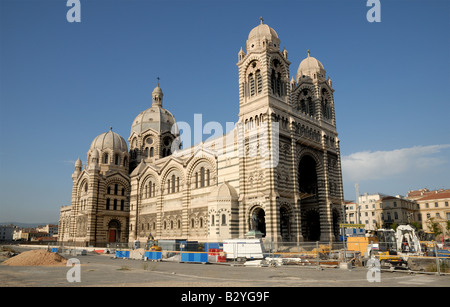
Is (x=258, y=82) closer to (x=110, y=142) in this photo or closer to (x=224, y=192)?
(x=224, y=192)

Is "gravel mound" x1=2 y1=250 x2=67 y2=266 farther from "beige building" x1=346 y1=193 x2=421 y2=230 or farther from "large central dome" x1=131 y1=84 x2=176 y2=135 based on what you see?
"beige building" x1=346 y1=193 x2=421 y2=230

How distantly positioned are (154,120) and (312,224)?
116 ft

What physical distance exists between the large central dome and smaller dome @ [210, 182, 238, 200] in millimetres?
27887

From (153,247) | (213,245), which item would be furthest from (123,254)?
(213,245)

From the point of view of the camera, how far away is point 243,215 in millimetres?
35438

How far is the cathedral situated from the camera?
35.3 meters

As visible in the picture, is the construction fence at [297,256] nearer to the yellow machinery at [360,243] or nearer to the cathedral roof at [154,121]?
the yellow machinery at [360,243]

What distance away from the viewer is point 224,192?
3634 cm

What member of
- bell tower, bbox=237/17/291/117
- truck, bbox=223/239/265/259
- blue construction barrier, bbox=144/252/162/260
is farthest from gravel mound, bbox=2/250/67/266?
bell tower, bbox=237/17/291/117

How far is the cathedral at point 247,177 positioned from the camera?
116 feet

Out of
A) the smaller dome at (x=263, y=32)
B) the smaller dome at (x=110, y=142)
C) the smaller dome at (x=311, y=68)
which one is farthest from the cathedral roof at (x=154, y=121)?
the smaller dome at (x=263, y=32)

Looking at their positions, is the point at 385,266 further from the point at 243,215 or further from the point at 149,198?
the point at 149,198

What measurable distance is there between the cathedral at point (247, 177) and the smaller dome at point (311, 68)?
0.14 meters
